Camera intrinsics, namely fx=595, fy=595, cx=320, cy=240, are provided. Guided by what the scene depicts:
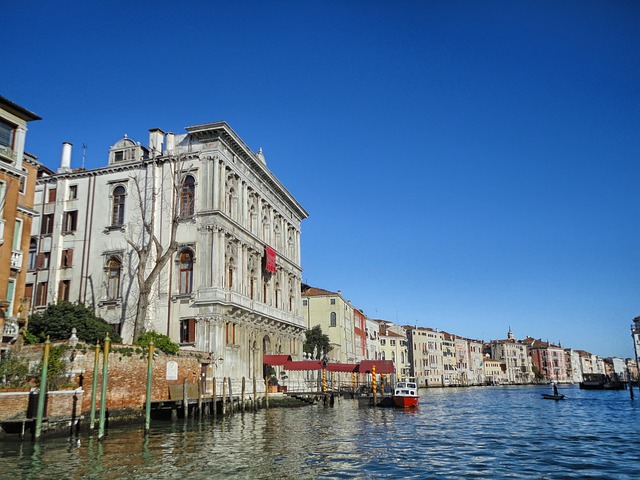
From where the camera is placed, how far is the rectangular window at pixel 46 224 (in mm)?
35656

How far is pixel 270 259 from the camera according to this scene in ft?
128

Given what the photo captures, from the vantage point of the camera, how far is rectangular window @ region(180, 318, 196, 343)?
102ft

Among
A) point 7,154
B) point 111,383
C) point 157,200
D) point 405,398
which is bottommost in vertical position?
point 405,398

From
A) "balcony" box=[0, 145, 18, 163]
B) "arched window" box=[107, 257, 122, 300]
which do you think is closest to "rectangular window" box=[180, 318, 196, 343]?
"arched window" box=[107, 257, 122, 300]

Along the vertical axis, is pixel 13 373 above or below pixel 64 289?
below

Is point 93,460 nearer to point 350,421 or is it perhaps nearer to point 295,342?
point 350,421

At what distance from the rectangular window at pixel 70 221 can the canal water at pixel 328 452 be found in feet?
54.2

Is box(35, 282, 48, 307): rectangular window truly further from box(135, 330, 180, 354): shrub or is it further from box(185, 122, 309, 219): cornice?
box(185, 122, 309, 219): cornice

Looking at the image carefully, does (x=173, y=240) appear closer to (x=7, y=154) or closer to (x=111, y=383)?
(x=111, y=383)

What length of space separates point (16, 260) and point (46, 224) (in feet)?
48.4

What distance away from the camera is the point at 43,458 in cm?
1470

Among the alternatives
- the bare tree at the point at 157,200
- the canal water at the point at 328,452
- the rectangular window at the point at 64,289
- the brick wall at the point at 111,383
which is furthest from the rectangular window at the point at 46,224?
the canal water at the point at 328,452

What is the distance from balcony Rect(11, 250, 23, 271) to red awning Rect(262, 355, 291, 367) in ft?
58.5

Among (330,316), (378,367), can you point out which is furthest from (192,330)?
(330,316)
